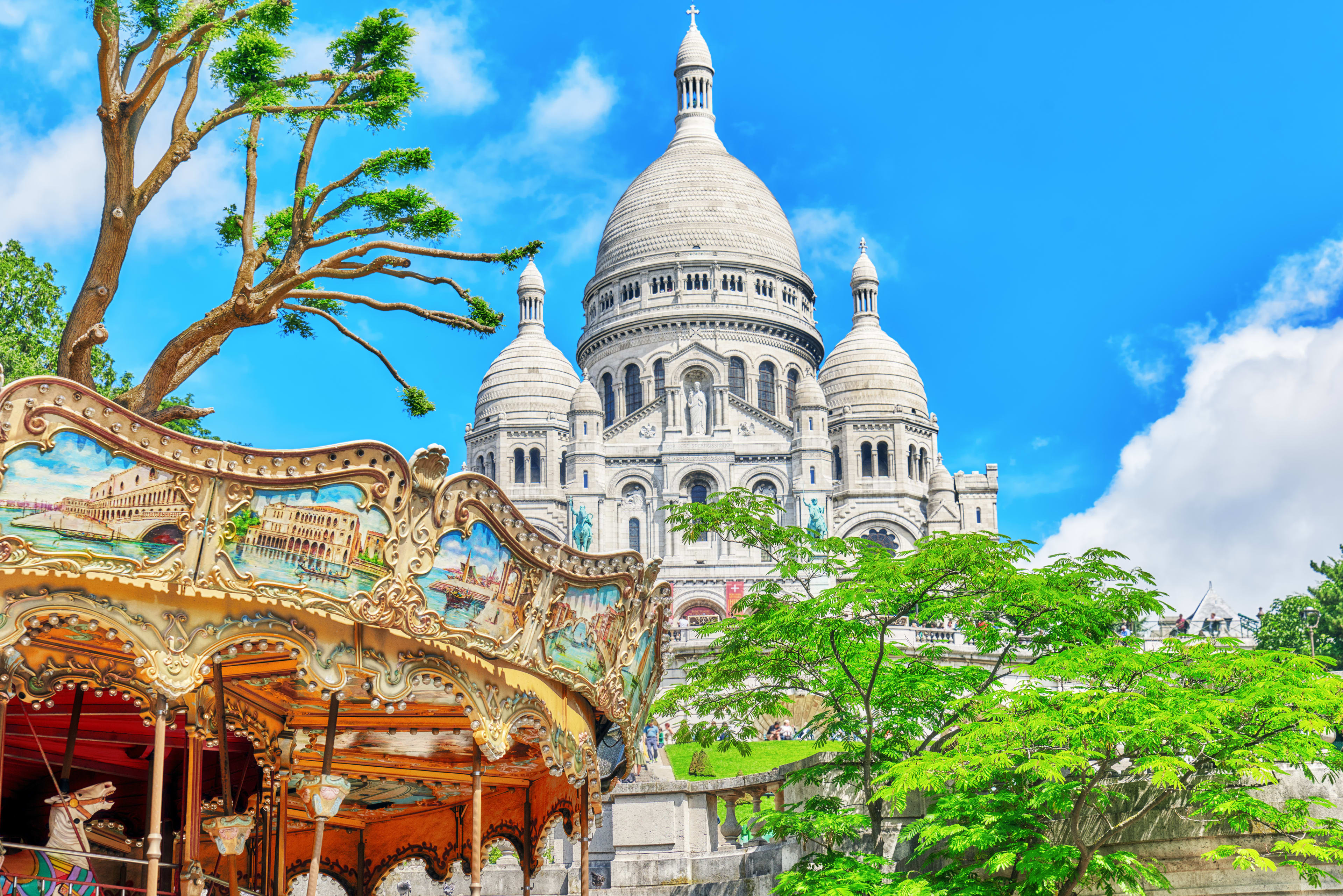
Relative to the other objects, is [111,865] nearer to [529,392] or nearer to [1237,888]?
[1237,888]

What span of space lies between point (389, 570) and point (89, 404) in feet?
7.53

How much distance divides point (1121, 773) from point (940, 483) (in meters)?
47.2

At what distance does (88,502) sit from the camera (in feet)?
28.8

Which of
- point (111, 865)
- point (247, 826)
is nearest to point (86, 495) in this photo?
point (247, 826)

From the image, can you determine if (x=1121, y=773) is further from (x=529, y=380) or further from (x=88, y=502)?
(x=529, y=380)

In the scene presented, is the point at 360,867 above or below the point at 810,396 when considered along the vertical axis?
below

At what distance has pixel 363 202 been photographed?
15820 millimetres

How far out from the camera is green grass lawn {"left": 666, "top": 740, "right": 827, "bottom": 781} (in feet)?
83.5

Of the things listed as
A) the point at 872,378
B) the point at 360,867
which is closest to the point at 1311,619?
the point at 872,378

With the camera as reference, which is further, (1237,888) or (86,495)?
(1237,888)

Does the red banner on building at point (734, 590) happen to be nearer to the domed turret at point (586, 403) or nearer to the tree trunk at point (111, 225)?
the domed turret at point (586, 403)

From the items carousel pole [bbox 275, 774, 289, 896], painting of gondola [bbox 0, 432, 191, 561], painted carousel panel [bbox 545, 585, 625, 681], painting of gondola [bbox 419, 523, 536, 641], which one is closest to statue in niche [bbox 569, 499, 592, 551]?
carousel pole [bbox 275, 774, 289, 896]

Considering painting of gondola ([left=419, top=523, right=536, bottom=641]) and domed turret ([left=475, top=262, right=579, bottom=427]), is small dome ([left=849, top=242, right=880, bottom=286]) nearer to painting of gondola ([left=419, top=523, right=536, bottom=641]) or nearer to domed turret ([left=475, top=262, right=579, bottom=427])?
domed turret ([left=475, top=262, right=579, bottom=427])

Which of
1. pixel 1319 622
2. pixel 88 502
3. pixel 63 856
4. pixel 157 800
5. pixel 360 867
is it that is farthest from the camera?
pixel 1319 622
